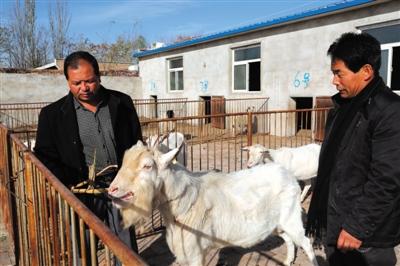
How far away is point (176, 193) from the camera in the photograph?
283cm

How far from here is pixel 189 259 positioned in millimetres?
3035

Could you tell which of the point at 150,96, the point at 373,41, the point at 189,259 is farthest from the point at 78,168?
the point at 150,96

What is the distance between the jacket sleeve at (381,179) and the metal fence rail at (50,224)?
1.37 m

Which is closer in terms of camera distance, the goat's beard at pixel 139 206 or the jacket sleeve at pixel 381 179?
the jacket sleeve at pixel 381 179

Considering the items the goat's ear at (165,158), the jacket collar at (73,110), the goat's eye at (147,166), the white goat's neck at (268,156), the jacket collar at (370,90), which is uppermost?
the jacket collar at (370,90)

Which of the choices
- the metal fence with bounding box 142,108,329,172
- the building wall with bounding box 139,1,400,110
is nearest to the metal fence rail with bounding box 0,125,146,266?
the metal fence with bounding box 142,108,329,172

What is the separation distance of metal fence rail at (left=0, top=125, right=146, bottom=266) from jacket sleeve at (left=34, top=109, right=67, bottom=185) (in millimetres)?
129

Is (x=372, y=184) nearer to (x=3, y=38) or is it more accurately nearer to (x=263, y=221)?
(x=263, y=221)

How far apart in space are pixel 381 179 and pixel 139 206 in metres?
1.67

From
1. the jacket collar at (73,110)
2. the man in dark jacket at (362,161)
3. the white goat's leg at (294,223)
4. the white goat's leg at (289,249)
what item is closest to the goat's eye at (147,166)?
the jacket collar at (73,110)

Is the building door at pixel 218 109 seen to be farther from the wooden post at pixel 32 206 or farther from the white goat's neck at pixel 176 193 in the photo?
the wooden post at pixel 32 206

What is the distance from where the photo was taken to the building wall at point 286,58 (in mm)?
10516

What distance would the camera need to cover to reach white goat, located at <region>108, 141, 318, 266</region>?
2.54m

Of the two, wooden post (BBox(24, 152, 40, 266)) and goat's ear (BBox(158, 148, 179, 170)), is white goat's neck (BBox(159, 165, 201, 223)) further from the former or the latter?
wooden post (BBox(24, 152, 40, 266))
